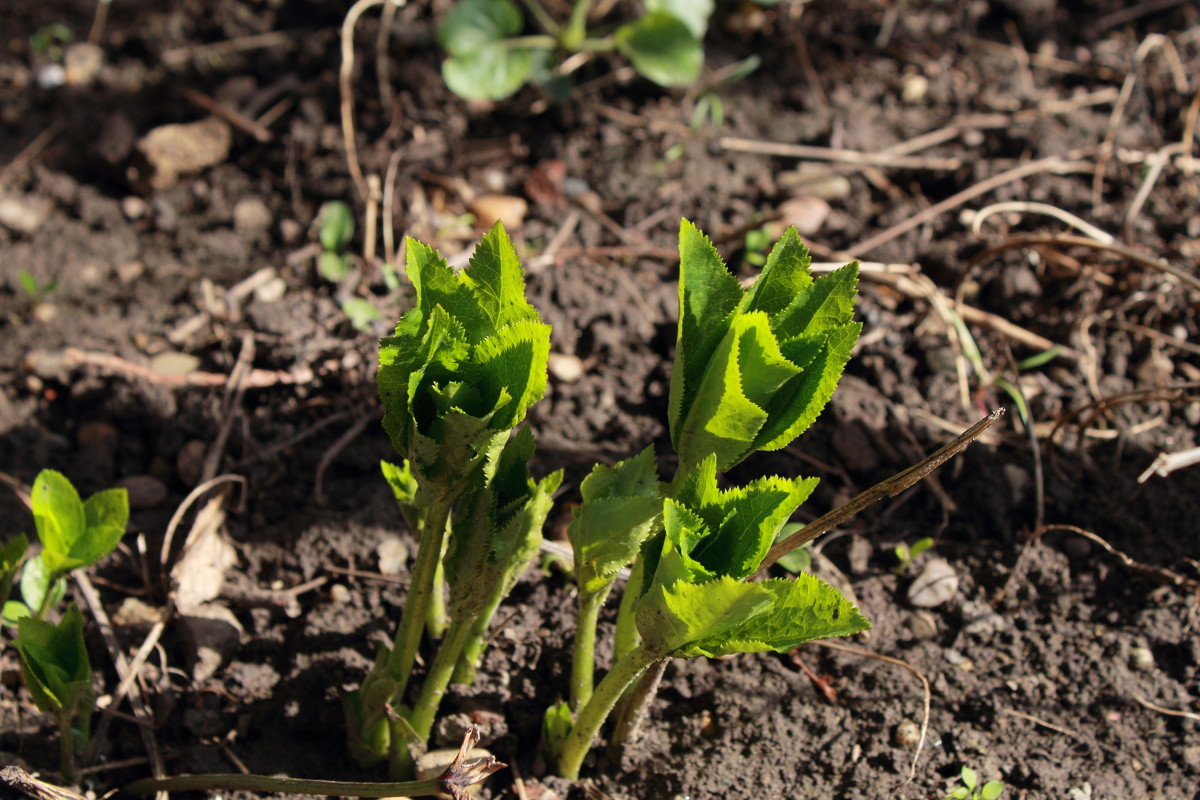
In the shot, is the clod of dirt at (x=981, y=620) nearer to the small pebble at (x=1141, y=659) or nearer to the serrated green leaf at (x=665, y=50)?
the small pebble at (x=1141, y=659)

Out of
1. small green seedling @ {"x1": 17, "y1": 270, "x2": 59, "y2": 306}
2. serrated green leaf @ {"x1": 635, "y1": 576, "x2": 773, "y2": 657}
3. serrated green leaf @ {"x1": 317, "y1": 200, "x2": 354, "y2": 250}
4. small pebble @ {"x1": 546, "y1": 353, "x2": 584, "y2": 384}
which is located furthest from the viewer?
serrated green leaf @ {"x1": 317, "y1": 200, "x2": 354, "y2": 250}

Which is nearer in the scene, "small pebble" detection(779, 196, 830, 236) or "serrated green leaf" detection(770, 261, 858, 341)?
"serrated green leaf" detection(770, 261, 858, 341)

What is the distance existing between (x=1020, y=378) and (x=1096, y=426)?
20cm

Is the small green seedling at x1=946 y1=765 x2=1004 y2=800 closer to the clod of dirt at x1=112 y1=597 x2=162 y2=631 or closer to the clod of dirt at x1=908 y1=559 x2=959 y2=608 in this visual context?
the clod of dirt at x1=908 y1=559 x2=959 y2=608

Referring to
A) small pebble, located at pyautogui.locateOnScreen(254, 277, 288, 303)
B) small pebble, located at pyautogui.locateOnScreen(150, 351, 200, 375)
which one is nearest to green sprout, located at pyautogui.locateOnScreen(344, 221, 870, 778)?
small pebble, located at pyautogui.locateOnScreen(150, 351, 200, 375)

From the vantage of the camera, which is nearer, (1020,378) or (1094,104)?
(1020,378)

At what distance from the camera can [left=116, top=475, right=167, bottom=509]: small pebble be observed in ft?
7.27

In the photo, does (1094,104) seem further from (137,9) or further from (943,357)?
(137,9)

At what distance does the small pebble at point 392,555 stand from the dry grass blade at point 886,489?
0.89 m

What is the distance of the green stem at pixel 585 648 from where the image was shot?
1534 mm

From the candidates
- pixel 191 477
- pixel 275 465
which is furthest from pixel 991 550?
pixel 191 477

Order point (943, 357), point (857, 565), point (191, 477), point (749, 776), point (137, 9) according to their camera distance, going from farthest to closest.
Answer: point (137, 9) → point (943, 357) → point (191, 477) → point (857, 565) → point (749, 776)

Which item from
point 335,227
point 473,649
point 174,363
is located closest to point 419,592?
point 473,649

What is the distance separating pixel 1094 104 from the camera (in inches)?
122
